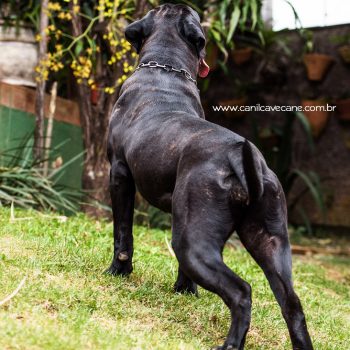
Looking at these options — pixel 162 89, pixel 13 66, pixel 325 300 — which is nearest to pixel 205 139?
pixel 162 89

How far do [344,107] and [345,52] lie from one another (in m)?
0.78

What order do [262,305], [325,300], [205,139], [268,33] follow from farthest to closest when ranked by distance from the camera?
[268,33] → [325,300] → [262,305] → [205,139]

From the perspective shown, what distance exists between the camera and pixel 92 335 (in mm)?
2945

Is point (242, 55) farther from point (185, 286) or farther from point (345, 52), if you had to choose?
point (185, 286)

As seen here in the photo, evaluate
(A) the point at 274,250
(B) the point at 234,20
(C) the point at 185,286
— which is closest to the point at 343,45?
(B) the point at 234,20

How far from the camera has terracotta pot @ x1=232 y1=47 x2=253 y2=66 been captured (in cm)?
1089

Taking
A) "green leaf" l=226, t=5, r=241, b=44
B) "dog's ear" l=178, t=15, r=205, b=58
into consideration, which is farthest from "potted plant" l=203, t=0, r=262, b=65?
"dog's ear" l=178, t=15, r=205, b=58

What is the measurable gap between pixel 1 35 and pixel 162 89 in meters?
4.12

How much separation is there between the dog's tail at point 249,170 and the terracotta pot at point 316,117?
7.41 metres

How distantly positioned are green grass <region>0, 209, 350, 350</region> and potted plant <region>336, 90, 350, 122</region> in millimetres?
5008

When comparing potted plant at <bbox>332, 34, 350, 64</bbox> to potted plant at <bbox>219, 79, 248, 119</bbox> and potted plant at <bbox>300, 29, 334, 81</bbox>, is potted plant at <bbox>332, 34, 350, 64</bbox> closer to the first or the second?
potted plant at <bbox>300, 29, 334, 81</bbox>

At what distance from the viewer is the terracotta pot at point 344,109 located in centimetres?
1010

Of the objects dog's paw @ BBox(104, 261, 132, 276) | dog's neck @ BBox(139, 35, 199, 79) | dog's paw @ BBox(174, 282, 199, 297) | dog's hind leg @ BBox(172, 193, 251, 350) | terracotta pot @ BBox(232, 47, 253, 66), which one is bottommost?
dog's paw @ BBox(174, 282, 199, 297)

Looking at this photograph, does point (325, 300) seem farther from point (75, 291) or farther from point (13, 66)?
point (13, 66)
